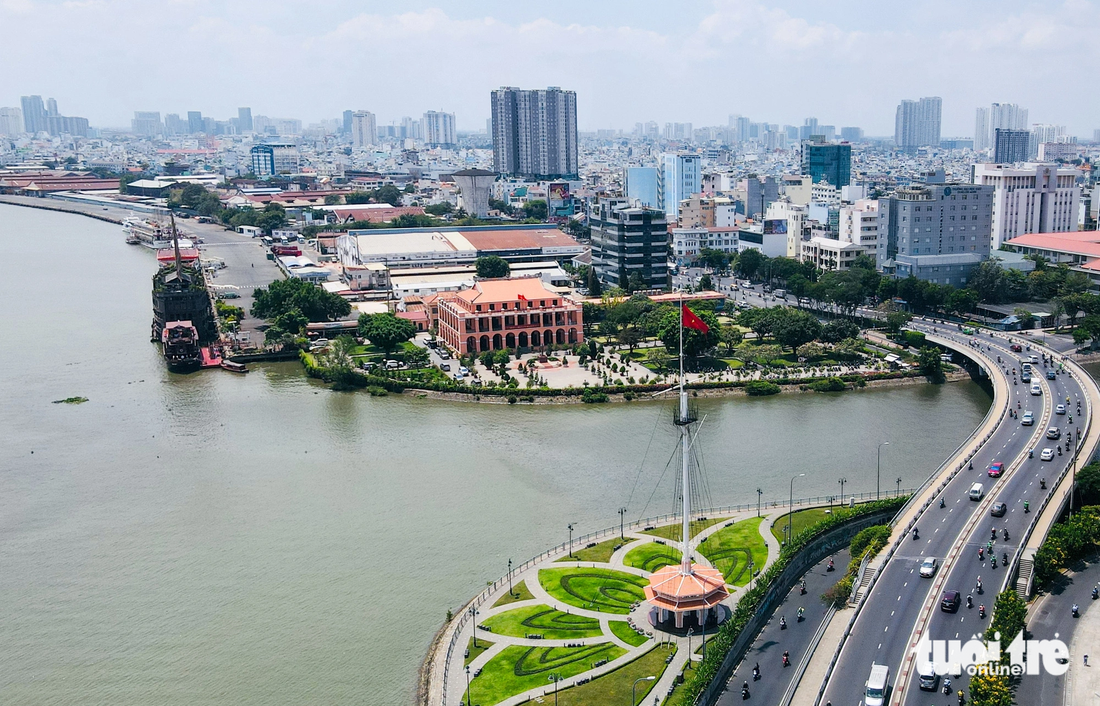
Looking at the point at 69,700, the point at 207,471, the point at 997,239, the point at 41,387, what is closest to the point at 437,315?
the point at 41,387

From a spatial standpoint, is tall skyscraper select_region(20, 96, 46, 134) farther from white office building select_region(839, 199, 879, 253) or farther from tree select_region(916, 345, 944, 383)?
tree select_region(916, 345, 944, 383)

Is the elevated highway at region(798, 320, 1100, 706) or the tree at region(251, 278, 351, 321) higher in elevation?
the tree at region(251, 278, 351, 321)

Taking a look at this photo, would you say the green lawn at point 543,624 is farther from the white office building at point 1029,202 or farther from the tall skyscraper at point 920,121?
the tall skyscraper at point 920,121

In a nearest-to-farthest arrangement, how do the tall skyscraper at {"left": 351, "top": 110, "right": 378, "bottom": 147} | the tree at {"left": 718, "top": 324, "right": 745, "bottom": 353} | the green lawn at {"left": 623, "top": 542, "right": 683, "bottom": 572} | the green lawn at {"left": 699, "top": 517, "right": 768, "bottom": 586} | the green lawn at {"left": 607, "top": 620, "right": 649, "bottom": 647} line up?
the green lawn at {"left": 607, "top": 620, "right": 649, "bottom": 647} < the green lawn at {"left": 699, "top": 517, "right": 768, "bottom": 586} < the green lawn at {"left": 623, "top": 542, "right": 683, "bottom": 572} < the tree at {"left": 718, "top": 324, "right": 745, "bottom": 353} < the tall skyscraper at {"left": 351, "top": 110, "right": 378, "bottom": 147}

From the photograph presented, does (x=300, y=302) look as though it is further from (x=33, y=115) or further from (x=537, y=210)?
(x=33, y=115)

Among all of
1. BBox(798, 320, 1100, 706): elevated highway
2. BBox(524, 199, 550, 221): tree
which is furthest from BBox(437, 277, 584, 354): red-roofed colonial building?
BBox(524, 199, 550, 221): tree

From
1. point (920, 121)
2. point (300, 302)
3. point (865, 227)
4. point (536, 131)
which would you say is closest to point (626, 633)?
point (300, 302)
